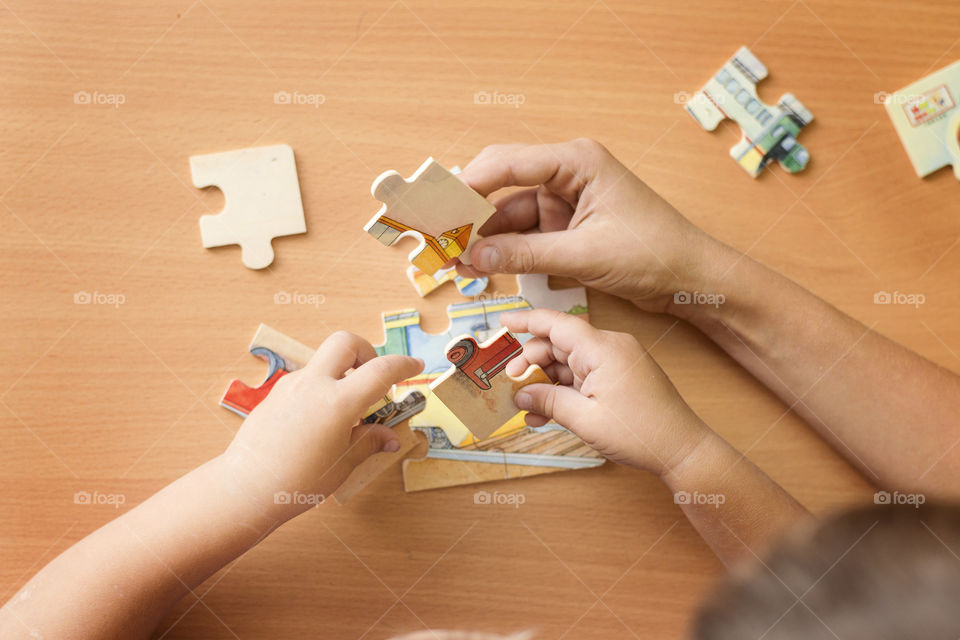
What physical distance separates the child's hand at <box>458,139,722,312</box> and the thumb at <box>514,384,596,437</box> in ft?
0.69

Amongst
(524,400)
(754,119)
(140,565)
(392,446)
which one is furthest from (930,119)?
(140,565)

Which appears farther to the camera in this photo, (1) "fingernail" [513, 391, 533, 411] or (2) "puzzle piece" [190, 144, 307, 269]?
(2) "puzzle piece" [190, 144, 307, 269]

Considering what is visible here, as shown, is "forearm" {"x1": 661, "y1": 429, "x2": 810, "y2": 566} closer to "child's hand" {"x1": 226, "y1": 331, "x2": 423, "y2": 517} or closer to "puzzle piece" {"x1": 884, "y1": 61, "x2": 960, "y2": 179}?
"child's hand" {"x1": 226, "y1": 331, "x2": 423, "y2": 517}

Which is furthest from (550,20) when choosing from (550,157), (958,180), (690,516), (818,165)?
(690,516)

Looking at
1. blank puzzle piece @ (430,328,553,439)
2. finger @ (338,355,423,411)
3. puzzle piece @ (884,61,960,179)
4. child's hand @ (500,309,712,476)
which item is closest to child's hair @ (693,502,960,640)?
child's hand @ (500,309,712,476)

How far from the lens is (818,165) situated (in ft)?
4.04

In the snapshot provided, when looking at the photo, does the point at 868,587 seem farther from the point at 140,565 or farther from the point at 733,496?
the point at 140,565

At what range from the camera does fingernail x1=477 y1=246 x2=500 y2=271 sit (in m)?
1.04

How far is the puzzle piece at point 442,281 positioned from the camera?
1.17 meters

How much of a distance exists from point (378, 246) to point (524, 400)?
0.41 metres

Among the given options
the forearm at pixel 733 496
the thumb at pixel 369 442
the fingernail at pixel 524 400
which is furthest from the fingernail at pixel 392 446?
the forearm at pixel 733 496

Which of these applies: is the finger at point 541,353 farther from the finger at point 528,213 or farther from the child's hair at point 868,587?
the child's hair at point 868,587

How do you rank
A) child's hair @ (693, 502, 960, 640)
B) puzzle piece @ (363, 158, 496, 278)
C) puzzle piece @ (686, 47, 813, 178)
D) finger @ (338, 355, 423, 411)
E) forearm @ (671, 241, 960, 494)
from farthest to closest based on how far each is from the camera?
puzzle piece @ (686, 47, 813, 178), forearm @ (671, 241, 960, 494), finger @ (338, 355, 423, 411), puzzle piece @ (363, 158, 496, 278), child's hair @ (693, 502, 960, 640)

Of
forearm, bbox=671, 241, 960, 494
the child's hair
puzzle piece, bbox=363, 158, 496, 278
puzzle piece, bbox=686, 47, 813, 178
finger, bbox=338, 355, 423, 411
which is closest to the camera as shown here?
the child's hair
